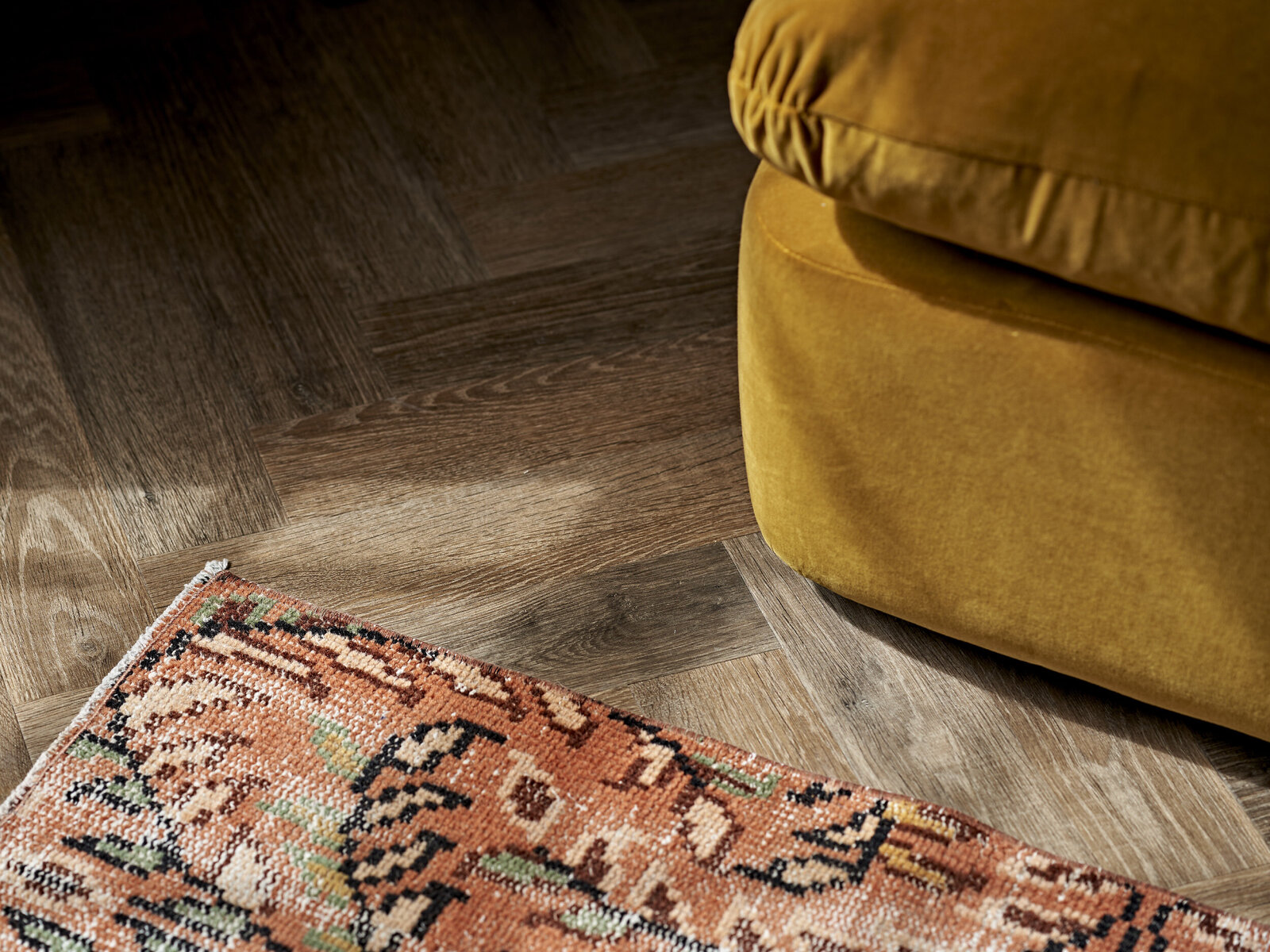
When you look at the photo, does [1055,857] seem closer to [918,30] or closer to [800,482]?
[800,482]

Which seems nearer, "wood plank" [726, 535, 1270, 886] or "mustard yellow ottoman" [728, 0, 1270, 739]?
"mustard yellow ottoman" [728, 0, 1270, 739]

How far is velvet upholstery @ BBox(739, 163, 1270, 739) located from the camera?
70cm

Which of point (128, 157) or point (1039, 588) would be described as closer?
point (1039, 588)

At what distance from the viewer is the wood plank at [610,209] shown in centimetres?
130

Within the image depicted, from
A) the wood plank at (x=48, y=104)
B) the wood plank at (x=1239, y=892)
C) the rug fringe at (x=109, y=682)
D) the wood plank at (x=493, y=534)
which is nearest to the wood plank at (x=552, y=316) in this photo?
the wood plank at (x=493, y=534)

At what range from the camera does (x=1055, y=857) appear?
0.79 m

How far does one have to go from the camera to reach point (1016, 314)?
2.33ft

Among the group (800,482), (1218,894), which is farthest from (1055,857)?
(800,482)

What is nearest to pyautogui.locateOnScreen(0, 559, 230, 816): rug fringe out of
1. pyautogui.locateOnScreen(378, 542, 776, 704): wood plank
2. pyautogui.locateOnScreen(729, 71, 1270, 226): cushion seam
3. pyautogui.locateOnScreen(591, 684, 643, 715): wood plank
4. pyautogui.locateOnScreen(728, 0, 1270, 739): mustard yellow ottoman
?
pyautogui.locateOnScreen(378, 542, 776, 704): wood plank

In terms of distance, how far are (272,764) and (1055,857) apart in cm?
51

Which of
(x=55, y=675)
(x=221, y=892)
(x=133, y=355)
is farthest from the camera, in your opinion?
(x=133, y=355)

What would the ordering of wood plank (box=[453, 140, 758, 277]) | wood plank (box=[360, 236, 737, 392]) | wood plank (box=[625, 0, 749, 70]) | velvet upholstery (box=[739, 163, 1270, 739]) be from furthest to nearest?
wood plank (box=[625, 0, 749, 70])
wood plank (box=[453, 140, 758, 277])
wood plank (box=[360, 236, 737, 392])
velvet upholstery (box=[739, 163, 1270, 739])

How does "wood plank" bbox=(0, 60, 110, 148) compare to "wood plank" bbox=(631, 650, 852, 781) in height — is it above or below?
above

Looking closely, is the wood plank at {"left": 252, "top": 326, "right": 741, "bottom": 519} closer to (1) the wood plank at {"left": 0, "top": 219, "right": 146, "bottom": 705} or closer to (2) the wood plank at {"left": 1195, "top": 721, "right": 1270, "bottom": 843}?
(1) the wood plank at {"left": 0, "top": 219, "right": 146, "bottom": 705}
